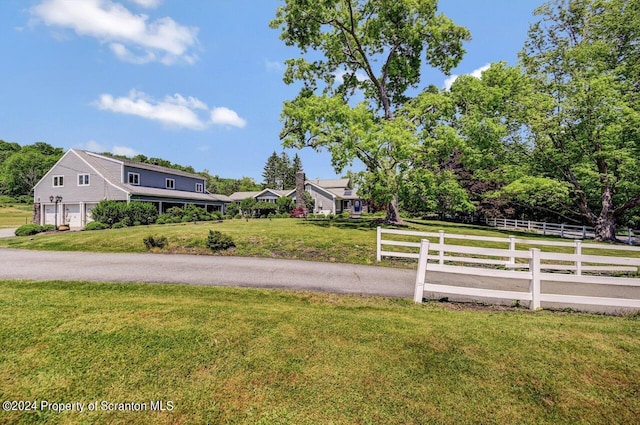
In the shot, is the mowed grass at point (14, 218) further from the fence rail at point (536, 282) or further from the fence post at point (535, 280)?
the fence post at point (535, 280)

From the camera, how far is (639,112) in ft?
66.1

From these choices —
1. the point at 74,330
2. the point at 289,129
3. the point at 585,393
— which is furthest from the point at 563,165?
the point at 74,330

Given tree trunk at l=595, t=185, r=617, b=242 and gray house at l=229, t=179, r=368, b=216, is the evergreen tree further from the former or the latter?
tree trunk at l=595, t=185, r=617, b=242

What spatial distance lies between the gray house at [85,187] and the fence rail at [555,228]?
40.3 metres

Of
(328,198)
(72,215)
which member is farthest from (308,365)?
(328,198)

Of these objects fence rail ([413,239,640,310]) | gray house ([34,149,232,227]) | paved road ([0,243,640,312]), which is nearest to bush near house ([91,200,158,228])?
gray house ([34,149,232,227])

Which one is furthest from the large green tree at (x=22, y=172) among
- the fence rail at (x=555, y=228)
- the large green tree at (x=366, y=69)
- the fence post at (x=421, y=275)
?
the fence rail at (x=555, y=228)

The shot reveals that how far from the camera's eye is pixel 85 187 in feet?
97.1

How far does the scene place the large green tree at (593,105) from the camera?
21000mm

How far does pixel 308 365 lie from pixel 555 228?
3725 centimetres

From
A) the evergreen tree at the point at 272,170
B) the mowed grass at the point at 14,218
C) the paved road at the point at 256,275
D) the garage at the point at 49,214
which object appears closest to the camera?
the paved road at the point at 256,275

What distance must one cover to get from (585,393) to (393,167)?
18.4 m

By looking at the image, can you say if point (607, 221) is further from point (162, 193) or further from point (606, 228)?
point (162, 193)

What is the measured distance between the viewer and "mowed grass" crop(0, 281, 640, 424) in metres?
2.87
